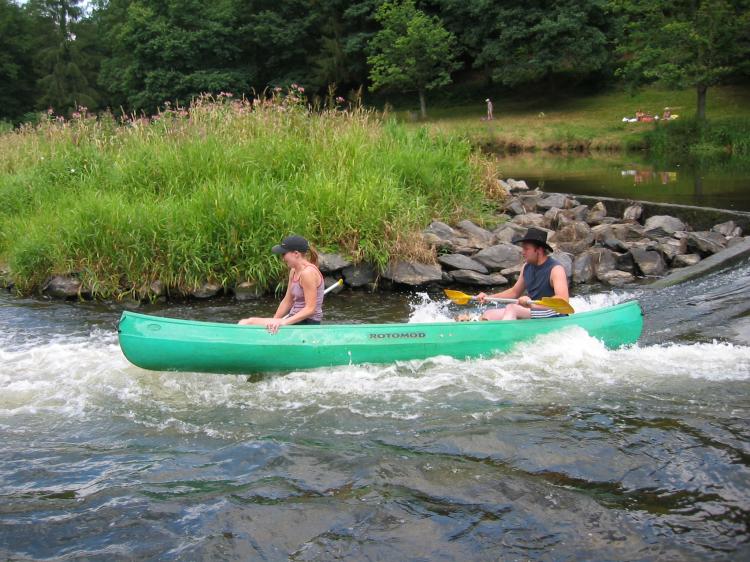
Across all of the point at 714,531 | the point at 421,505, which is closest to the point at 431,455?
the point at 421,505

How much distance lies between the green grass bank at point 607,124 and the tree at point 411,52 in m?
1.88

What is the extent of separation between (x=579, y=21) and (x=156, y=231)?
2861cm

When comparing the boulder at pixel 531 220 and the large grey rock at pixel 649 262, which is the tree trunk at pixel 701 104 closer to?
the boulder at pixel 531 220

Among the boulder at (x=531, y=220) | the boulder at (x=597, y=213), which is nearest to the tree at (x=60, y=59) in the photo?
the boulder at (x=597, y=213)

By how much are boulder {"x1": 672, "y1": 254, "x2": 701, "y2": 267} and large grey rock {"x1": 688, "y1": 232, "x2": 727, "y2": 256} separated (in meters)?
0.29

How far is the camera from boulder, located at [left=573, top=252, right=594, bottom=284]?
10008mm

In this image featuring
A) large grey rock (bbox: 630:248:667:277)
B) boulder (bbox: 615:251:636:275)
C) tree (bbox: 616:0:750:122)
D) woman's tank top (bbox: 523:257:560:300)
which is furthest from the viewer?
tree (bbox: 616:0:750:122)

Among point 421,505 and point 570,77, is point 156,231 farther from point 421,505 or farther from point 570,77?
point 570,77

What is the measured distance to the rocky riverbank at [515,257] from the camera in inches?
380

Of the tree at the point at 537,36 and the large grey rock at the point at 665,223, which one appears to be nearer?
the large grey rock at the point at 665,223

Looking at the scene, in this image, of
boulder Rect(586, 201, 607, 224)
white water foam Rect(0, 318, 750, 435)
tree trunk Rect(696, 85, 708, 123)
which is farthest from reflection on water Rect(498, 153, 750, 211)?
white water foam Rect(0, 318, 750, 435)

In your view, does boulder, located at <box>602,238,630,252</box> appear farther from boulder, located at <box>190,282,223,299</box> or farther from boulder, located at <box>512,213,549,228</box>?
boulder, located at <box>190,282,223,299</box>

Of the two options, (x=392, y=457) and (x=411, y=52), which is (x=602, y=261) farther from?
(x=411, y=52)

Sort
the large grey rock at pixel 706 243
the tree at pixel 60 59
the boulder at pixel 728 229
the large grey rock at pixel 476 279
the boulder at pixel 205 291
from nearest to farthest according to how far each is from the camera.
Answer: the boulder at pixel 205 291, the large grey rock at pixel 476 279, the large grey rock at pixel 706 243, the boulder at pixel 728 229, the tree at pixel 60 59
